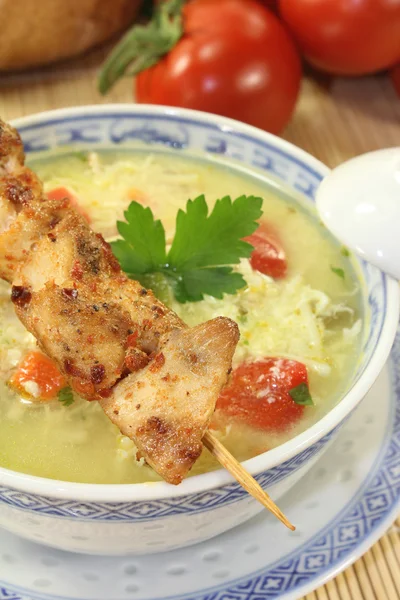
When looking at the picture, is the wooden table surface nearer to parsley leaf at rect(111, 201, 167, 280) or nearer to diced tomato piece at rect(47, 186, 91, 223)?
diced tomato piece at rect(47, 186, 91, 223)

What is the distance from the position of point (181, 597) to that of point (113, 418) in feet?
1.50

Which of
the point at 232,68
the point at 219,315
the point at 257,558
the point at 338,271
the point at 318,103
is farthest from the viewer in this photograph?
the point at 318,103

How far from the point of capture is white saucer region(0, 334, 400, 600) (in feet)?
5.20

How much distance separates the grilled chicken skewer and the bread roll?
1691mm

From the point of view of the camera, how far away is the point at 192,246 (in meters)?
1.92

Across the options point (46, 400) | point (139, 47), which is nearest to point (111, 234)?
point (46, 400)

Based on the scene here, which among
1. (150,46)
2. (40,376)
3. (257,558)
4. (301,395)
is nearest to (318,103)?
(150,46)

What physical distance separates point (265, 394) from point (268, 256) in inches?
19.9

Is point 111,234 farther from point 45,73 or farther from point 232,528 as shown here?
point 45,73

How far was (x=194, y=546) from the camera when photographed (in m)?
1.68

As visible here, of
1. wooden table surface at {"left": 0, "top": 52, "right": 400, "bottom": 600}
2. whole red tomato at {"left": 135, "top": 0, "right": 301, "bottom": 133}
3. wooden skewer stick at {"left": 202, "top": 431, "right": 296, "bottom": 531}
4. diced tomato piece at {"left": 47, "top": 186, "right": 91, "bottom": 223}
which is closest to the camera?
wooden skewer stick at {"left": 202, "top": 431, "right": 296, "bottom": 531}

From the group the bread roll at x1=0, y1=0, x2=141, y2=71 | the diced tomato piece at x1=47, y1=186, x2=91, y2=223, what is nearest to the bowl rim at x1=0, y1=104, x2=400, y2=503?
the diced tomato piece at x1=47, y1=186, x2=91, y2=223

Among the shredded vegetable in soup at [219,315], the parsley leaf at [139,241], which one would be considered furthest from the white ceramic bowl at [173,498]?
the parsley leaf at [139,241]

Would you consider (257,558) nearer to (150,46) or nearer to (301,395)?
(301,395)
